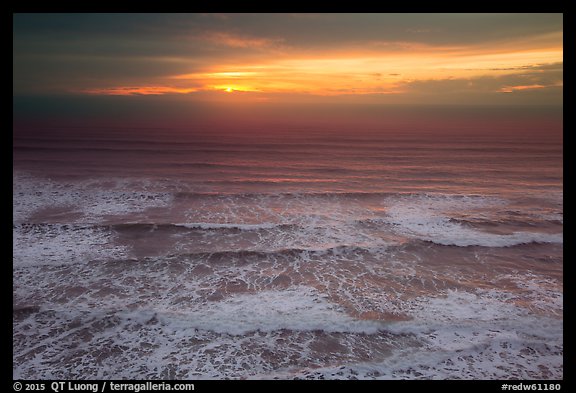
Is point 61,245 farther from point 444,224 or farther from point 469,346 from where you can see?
point 444,224

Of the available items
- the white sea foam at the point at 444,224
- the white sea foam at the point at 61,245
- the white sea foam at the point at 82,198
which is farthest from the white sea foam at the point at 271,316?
the white sea foam at the point at 82,198

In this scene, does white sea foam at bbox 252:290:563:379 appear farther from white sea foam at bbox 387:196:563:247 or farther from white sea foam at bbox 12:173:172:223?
white sea foam at bbox 12:173:172:223

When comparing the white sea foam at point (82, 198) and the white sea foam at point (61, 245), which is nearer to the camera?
the white sea foam at point (61, 245)

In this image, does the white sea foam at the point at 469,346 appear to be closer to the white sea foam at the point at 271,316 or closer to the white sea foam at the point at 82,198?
the white sea foam at the point at 271,316

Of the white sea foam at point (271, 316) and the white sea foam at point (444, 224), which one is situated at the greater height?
the white sea foam at point (444, 224)

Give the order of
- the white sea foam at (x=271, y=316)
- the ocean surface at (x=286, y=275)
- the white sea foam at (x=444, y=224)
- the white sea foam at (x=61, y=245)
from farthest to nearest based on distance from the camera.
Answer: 1. the white sea foam at (x=444, y=224)
2. the white sea foam at (x=61, y=245)
3. the white sea foam at (x=271, y=316)
4. the ocean surface at (x=286, y=275)
